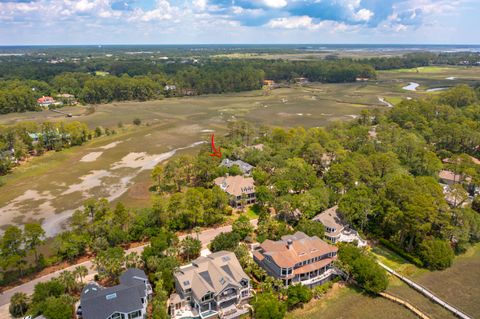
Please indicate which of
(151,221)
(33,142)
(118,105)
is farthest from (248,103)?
(151,221)

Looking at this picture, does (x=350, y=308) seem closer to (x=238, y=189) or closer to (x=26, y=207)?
(x=238, y=189)

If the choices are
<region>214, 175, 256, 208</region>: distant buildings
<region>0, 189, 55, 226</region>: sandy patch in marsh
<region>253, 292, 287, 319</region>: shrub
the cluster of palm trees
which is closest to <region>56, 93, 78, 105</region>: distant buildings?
<region>0, 189, 55, 226</region>: sandy patch in marsh

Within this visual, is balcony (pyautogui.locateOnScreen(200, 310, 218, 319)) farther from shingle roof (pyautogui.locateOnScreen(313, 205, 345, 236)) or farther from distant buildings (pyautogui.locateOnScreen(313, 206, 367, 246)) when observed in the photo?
shingle roof (pyautogui.locateOnScreen(313, 205, 345, 236))

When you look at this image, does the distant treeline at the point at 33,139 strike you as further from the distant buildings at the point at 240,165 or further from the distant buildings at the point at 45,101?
the distant buildings at the point at 45,101

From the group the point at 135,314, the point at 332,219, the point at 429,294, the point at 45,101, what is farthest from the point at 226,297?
the point at 45,101

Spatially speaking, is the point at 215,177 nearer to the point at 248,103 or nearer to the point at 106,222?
the point at 106,222

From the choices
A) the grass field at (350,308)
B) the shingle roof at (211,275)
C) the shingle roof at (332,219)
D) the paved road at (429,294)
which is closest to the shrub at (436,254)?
the paved road at (429,294)

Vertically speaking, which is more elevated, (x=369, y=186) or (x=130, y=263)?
(x=369, y=186)
